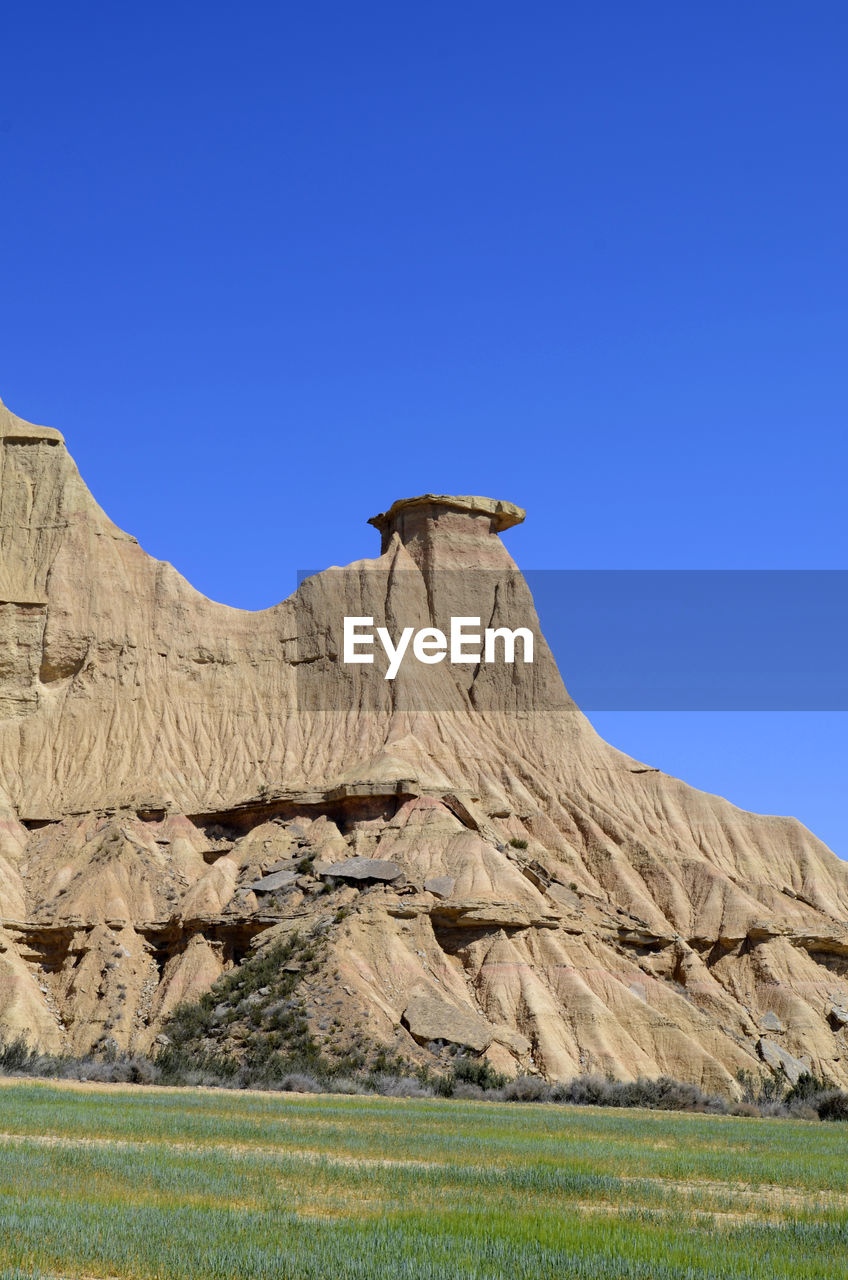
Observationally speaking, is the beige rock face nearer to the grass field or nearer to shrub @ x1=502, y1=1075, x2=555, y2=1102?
shrub @ x1=502, y1=1075, x2=555, y2=1102

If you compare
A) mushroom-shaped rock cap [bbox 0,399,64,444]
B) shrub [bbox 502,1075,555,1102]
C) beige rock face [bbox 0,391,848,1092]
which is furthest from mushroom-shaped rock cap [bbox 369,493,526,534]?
shrub [bbox 502,1075,555,1102]

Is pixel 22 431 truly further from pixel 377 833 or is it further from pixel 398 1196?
pixel 398 1196

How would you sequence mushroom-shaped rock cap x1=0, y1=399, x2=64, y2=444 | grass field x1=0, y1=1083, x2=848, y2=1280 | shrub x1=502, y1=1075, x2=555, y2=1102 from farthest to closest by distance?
mushroom-shaped rock cap x1=0, y1=399, x2=64, y2=444 < shrub x1=502, y1=1075, x2=555, y2=1102 < grass field x1=0, y1=1083, x2=848, y2=1280

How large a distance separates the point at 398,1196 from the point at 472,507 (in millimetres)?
57634

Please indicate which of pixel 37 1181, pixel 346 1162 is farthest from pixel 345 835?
pixel 37 1181

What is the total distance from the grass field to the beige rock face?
68.6ft

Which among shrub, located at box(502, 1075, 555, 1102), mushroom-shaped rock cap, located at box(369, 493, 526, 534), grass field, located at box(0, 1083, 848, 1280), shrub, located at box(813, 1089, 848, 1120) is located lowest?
shrub, located at box(502, 1075, 555, 1102)

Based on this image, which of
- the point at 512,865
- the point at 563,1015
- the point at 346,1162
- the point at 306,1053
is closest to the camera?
the point at 346,1162

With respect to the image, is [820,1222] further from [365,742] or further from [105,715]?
[105,715]

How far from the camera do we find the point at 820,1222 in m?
15.7

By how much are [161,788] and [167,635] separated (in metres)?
9.35

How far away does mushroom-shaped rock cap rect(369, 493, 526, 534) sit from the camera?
238ft

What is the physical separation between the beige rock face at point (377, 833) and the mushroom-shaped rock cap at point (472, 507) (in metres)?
0.13

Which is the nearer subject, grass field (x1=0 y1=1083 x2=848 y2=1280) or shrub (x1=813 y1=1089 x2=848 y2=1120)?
grass field (x1=0 y1=1083 x2=848 y2=1280)
